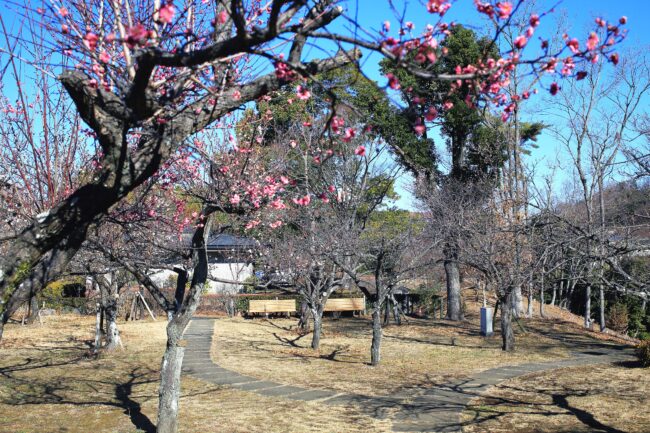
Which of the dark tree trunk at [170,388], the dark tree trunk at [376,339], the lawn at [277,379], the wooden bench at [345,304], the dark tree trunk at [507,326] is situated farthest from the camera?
the wooden bench at [345,304]

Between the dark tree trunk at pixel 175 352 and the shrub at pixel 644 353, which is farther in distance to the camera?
the shrub at pixel 644 353

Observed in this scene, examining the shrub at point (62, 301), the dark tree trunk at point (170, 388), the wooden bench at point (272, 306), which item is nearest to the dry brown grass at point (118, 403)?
the dark tree trunk at point (170, 388)

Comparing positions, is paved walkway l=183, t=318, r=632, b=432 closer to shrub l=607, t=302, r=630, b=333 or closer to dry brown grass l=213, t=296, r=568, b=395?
dry brown grass l=213, t=296, r=568, b=395

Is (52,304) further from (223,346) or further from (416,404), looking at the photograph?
(416,404)

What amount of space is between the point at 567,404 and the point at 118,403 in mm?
7881

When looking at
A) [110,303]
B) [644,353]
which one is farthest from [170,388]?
[644,353]

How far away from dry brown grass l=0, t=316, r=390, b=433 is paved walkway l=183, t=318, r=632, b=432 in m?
0.39

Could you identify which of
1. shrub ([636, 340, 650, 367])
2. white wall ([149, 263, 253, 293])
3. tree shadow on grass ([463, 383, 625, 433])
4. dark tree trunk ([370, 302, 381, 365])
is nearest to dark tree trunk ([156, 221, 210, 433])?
tree shadow on grass ([463, 383, 625, 433])

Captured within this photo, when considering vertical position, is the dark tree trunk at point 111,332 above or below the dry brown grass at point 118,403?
above

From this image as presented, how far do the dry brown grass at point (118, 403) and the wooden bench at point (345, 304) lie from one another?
37.3ft

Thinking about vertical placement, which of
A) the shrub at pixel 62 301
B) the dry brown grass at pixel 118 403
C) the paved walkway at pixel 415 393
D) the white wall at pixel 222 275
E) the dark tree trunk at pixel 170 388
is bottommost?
the dry brown grass at pixel 118 403

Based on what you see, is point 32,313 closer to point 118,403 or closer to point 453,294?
point 118,403

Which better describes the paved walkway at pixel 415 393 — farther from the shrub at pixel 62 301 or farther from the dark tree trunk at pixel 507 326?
the shrub at pixel 62 301

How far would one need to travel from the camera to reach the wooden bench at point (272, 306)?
25719 mm
